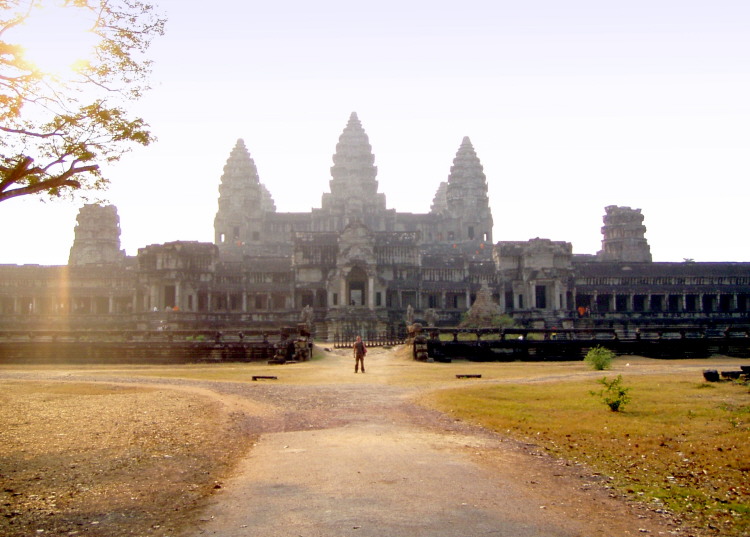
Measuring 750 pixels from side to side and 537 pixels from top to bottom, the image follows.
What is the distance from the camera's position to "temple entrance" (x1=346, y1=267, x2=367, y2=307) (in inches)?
2579

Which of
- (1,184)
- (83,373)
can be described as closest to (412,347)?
(83,373)

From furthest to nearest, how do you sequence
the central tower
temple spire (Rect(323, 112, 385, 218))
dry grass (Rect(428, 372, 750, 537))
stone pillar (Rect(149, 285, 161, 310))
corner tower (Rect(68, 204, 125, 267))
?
temple spire (Rect(323, 112, 385, 218)) < the central tower < corner tower (Rect(68, 204, 125, 267)) < stone pillar (Rect(149, 285, 161, 310)) < dry grass (Rect(428, 372, 750, 537))

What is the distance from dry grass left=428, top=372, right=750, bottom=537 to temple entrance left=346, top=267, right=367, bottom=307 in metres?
43.0

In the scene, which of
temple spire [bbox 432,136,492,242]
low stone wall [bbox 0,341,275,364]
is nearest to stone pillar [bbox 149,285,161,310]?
low stone wall [bbox 0,341,275,364]

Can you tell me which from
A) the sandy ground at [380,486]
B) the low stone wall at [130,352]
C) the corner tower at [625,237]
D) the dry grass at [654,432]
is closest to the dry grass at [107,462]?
the sandy ground at [380,486]

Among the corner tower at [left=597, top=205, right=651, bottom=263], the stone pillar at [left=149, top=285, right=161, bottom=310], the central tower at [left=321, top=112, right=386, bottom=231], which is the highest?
the central tower at [left=321, top=112, right=386, bottom=231]

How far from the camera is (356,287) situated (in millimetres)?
67688

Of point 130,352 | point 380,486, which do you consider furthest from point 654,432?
point 130,352

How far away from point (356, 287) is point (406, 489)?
190 ft

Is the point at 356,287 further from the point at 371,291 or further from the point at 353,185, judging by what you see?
the point at 353,185

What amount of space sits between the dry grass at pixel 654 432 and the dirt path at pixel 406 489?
70cm

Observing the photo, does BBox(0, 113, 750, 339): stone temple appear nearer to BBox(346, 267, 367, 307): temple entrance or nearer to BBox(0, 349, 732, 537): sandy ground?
BBox(346, 267, 367, 307): temple entrance

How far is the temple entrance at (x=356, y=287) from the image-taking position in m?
65.5

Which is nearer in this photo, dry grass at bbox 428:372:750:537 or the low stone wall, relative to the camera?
dry grass at bbox 428:372:750:537
